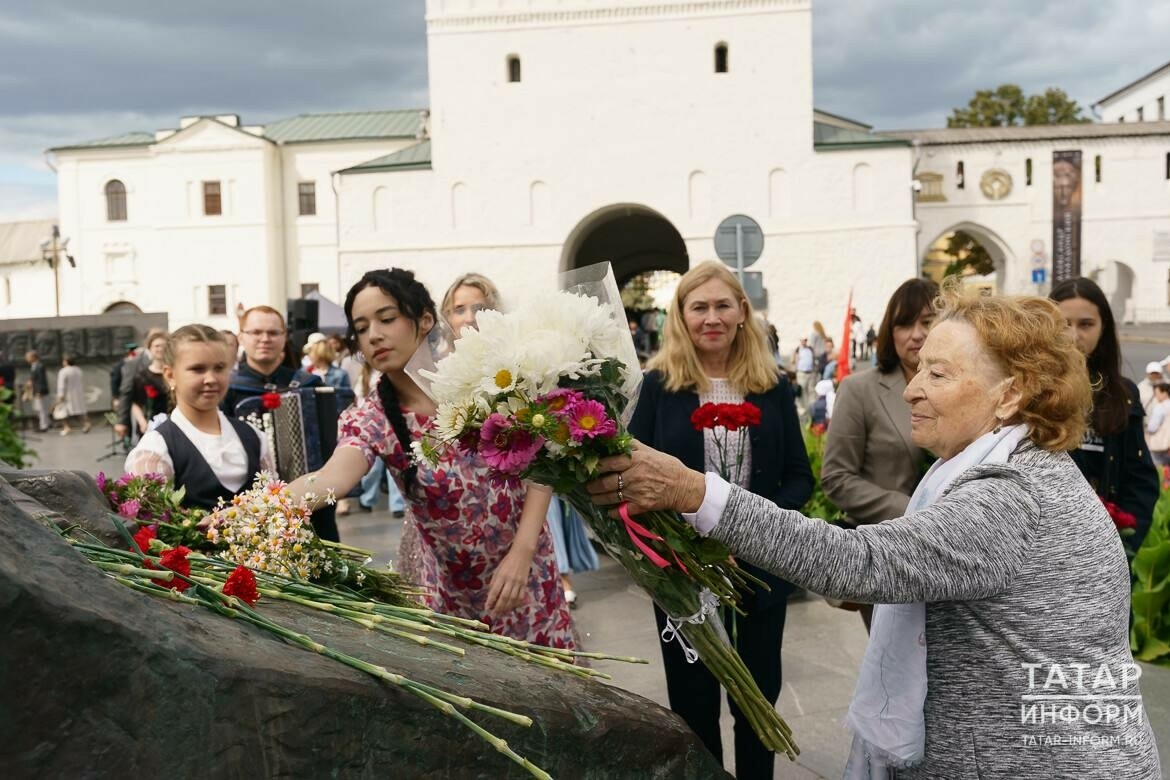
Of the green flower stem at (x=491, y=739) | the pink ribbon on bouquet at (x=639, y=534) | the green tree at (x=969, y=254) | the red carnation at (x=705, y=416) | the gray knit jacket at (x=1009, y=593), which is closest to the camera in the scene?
the green flower stem at (x=491, y=739)

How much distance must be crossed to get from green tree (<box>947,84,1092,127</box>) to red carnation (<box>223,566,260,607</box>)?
166 feet

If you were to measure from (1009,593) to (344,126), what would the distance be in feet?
144

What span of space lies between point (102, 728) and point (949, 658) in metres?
1.46

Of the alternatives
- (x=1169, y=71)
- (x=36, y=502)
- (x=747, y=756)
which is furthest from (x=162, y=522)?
(x=1169, y=71)

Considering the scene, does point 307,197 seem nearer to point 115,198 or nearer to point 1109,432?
point 115,198

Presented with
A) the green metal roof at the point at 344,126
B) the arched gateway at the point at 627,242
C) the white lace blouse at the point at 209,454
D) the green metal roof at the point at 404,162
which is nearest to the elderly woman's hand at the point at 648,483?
the white lace blouse at the point at 209,454

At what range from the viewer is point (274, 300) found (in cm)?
4112

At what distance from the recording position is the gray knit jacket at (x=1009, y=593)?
1.84 m

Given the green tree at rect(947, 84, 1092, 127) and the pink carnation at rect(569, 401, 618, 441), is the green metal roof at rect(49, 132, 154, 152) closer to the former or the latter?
the green tree at rect(947, 84, 1092, 127)

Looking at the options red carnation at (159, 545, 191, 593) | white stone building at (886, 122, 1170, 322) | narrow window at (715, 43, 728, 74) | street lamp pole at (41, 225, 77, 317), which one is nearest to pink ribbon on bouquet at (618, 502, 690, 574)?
red carnation at (159, 545, 191, 593)

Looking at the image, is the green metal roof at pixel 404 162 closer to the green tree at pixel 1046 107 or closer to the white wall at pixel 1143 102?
the green tree at pixel 1046 107

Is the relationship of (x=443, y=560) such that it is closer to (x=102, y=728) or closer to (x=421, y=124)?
(x=102, y=728)

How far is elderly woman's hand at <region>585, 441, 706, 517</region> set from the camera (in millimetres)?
1917

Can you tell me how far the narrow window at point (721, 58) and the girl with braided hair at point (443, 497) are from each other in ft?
99.8
